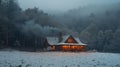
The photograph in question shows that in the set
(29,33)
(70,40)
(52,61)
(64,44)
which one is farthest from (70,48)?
(52,61)

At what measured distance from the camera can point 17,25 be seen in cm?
10738

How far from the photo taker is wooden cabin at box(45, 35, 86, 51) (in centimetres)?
10869

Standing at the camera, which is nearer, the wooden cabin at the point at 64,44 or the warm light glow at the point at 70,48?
the warm light glow at the point at 70,48

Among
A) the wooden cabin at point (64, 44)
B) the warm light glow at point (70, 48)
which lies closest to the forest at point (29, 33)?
the wooden cabin at point (64, 44)

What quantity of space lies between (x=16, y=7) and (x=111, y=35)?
4252 cm

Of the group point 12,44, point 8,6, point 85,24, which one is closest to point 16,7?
point 8,6

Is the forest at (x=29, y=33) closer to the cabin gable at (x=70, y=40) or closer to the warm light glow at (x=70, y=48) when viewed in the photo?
the warm light glow at (x=70, y=48)

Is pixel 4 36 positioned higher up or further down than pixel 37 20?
further down

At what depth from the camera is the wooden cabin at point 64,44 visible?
109 meters

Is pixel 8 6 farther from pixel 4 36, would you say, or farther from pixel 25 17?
pixel 4 36

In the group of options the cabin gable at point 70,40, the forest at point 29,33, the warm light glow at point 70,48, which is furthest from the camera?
the cabin gable at point 70,40

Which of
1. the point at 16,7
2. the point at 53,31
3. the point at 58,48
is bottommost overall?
the point at 58,48

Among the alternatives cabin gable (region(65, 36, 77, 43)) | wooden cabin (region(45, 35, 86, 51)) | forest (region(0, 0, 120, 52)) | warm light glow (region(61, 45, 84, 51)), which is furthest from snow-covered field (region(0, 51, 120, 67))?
cabin gable (region(65, 36, 77, 43))

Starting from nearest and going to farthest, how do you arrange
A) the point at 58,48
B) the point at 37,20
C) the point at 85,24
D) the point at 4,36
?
the point at 4,36 < the point at 58,48 < the point at 37,20 < the point at 85,24
